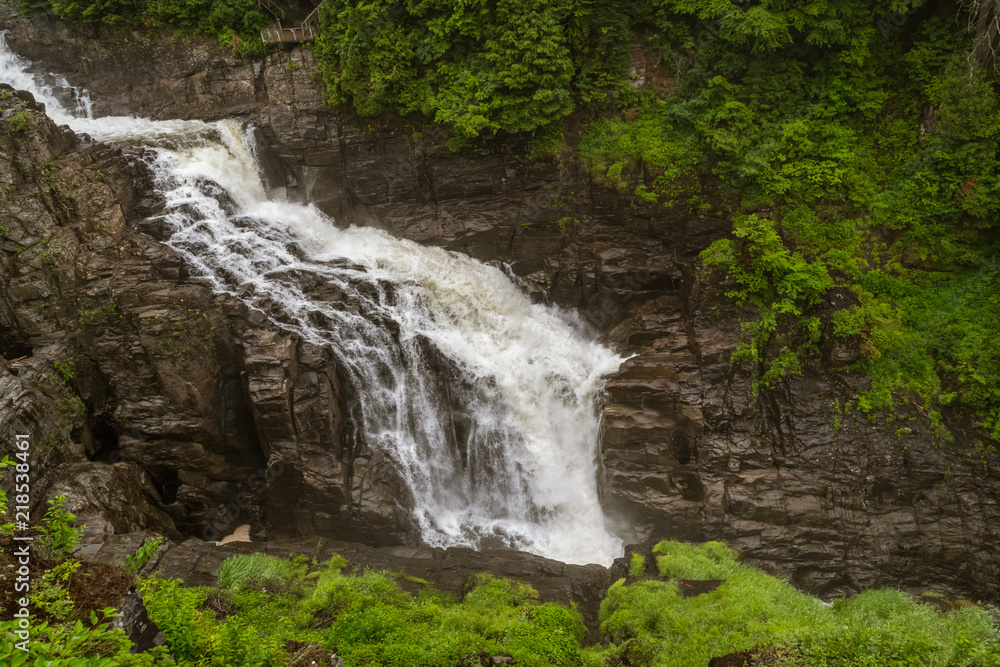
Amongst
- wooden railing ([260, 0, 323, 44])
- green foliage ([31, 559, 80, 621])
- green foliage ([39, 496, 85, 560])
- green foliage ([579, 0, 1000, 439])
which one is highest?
wooden railing ([260, 0, 323, 44])

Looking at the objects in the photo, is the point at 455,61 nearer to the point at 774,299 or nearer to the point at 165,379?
the point at 774,299

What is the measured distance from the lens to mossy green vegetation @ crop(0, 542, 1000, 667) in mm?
7770

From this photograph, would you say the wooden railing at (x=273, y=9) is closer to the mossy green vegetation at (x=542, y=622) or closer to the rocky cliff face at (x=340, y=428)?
the rocky cliff face at (x=340, y=428)

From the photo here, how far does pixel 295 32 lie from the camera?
70.4 ft

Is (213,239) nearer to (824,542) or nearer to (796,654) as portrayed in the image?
(796,654)

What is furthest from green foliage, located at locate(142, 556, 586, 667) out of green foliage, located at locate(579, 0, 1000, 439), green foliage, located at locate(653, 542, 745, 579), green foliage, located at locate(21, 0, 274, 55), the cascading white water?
green foliage, located at locate(21, 0, 274, 55)

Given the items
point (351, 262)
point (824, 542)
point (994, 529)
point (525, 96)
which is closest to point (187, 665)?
point (351, 262)

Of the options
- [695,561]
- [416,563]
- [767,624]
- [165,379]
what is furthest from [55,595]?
[695,561]

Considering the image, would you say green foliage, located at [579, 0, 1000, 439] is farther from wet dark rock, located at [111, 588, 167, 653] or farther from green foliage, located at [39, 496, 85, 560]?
green foliage, located at [39, 496, 85, 560]

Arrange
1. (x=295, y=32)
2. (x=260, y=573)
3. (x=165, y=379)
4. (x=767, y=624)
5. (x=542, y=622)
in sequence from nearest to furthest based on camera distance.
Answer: (x=767, y=624)
(x=542, y=622)
(x=260, y=573)
(x=165, y=379)
(x=295, y=32)

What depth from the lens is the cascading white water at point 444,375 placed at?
56.1ft

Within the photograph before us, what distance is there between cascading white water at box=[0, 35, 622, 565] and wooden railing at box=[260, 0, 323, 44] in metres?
6.48

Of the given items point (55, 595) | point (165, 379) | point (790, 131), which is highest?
point (790, 131)

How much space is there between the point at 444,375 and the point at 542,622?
833cm
